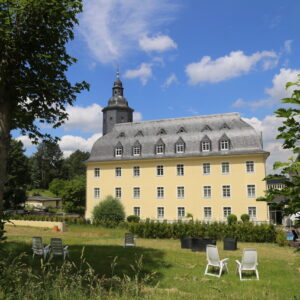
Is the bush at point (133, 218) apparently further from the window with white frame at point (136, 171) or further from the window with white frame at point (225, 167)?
the window with white frame at point (225, 167)

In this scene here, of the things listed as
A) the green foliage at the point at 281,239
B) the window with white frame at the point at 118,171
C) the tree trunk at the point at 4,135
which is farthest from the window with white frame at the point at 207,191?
the tree trunk at the point at 4,135

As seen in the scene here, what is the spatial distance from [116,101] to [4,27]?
1500 inches

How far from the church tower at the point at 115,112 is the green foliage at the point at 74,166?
45.5 m

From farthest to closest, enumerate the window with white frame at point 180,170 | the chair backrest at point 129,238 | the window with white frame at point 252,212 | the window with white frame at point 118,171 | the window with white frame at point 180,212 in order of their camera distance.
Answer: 1. the window with white frame at point 118,171
2. the window with white frame at point 180,170
3. the window with white frame at point 180,212
4. the window with white frame at point 252,212
5. the chair backrest at point 129,238

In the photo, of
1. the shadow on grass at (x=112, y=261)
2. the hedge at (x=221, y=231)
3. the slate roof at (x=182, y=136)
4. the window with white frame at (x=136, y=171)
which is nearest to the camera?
the shadow on grass at (x=112, y=261)

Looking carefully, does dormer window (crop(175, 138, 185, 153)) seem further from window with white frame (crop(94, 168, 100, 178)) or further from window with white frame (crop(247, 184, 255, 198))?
window with white frame (crop(94, 168, 100, 178))

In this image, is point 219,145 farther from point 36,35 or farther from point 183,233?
point 36,35

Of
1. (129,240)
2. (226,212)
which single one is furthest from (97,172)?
(129,240)

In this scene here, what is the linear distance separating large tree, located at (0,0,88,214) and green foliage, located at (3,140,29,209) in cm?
3648

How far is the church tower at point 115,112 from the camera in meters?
46.2

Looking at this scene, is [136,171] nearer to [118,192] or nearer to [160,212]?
[118,192]

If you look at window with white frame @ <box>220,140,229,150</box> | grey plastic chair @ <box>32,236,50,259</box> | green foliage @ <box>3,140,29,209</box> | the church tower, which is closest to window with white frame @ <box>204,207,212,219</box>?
window with white frame @ <box>220,140,229,150</box>

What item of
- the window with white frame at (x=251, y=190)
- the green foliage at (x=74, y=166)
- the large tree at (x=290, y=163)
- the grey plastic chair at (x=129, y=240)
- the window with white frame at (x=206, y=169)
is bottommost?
the grey plastic chair at (x=129, y=240)

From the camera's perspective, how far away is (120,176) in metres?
39.8
